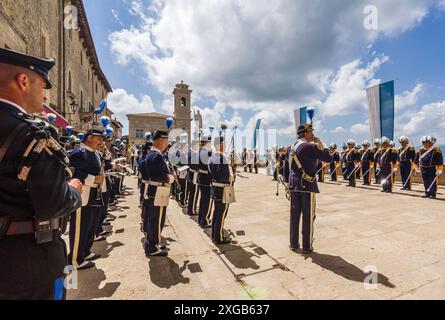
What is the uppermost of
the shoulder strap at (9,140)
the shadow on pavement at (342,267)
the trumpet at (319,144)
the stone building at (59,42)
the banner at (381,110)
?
the stone building at (59,42)

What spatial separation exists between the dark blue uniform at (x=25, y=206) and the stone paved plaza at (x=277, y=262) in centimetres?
160

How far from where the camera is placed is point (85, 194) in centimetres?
347

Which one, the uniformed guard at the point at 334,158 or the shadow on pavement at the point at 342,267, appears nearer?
the shadow on pavement at the point at 342,267

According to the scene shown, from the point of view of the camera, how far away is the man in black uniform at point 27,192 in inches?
54.9

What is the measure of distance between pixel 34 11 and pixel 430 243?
1741 centimetres

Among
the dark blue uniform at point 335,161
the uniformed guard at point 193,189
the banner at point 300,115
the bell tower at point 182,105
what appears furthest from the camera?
the bell tower at point 182,105

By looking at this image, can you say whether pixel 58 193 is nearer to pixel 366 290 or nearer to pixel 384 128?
pixel 366 290

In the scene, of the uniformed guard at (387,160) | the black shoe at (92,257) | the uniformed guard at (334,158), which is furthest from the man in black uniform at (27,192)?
the uniformed guard at (334,158)

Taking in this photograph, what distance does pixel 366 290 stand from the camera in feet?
9.16

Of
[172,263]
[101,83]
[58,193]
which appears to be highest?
[101,83]

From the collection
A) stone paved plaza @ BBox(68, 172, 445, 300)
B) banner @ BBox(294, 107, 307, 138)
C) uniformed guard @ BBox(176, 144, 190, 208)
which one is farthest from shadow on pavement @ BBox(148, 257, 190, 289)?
banner @ BBox(294, 107, 307, 138)

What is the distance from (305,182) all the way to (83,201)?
12.3 ft

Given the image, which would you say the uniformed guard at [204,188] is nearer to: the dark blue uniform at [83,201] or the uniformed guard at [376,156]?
the dark blue uniform at [83,201]
